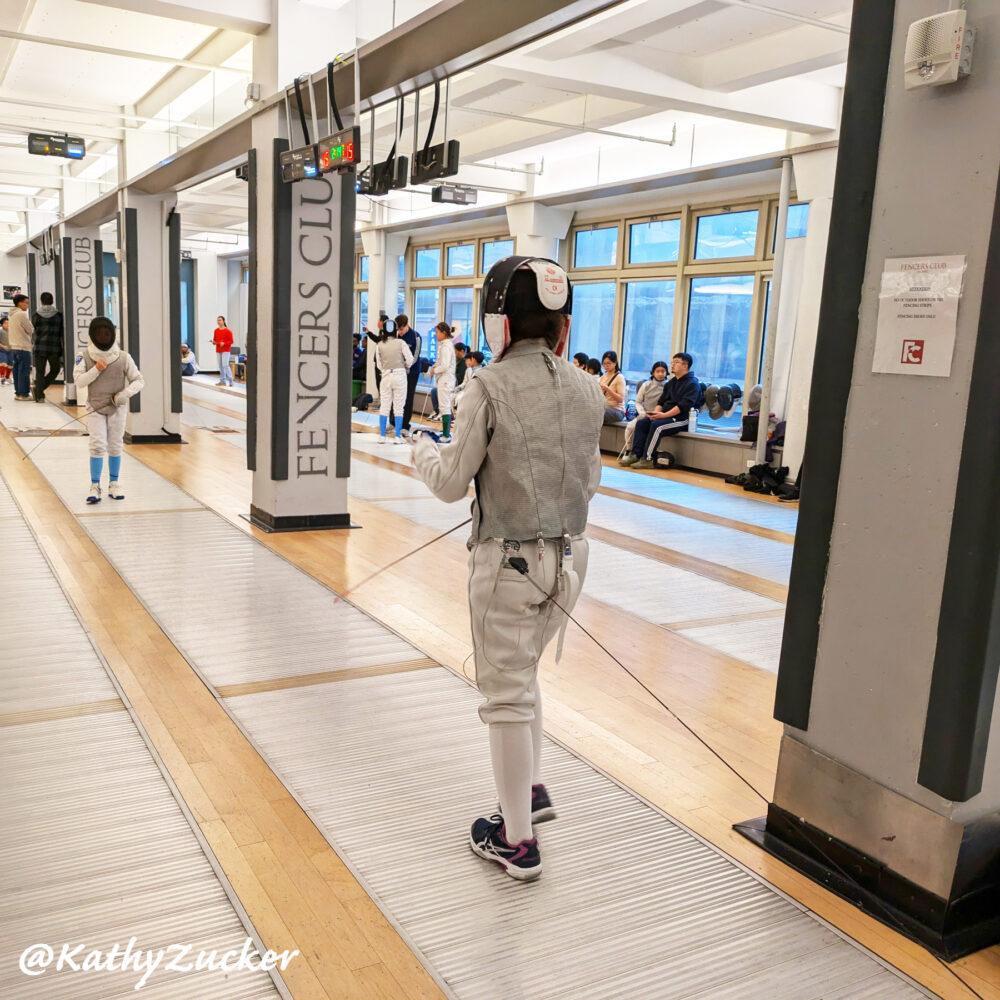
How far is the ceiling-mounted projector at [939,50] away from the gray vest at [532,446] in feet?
3.22

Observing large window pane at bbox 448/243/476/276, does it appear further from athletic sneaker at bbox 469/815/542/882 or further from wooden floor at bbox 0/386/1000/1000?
athletic sneaker at bbox 469/815/542/882

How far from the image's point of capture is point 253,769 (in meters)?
2.84

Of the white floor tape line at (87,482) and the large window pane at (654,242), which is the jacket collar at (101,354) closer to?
the white floor tape line at (87,482)

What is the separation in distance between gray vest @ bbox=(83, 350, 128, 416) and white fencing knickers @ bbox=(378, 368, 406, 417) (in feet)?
15.1

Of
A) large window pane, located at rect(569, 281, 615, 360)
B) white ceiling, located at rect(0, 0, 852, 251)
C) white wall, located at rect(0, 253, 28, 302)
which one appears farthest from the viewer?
white wall, located at rect(0, 253, 28, 302)

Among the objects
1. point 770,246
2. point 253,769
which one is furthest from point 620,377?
point 253,769

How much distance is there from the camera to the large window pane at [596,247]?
12605mm

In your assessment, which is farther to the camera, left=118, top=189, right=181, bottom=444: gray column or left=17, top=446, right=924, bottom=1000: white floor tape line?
left=118, top=189, right=181, bottom=444: gray column

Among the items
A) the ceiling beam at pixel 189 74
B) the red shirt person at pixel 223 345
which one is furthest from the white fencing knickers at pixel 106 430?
the red shirt person at pixel 223 345

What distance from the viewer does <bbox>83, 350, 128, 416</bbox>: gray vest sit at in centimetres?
612

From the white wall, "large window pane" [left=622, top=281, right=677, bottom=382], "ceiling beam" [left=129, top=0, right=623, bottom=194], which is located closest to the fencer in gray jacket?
"ceiling beam" [left=129, top=0, right=623, bottom=194]

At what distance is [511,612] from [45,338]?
44.5 ft

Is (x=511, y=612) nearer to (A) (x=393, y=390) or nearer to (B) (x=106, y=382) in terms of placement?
(B) (x=106, y=382)

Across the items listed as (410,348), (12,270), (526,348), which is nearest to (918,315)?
(526,348)
